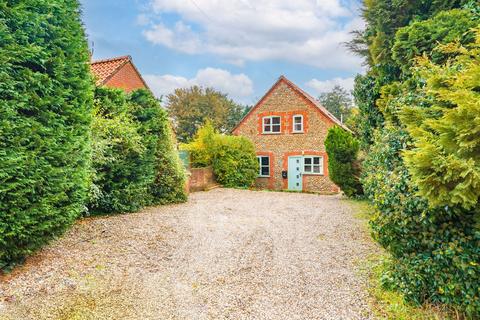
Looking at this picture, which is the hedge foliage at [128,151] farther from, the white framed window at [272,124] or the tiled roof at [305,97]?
the tiled roof at [305,97]

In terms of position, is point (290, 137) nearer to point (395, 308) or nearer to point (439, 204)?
point (395, 308)

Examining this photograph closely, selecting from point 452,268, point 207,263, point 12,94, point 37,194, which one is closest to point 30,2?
point 12,94

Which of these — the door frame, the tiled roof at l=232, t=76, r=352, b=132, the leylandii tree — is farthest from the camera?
the door frame

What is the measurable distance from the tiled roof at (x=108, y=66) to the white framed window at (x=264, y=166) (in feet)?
34.1

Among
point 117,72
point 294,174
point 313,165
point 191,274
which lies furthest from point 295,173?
point 191,274

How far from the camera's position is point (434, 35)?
570cm

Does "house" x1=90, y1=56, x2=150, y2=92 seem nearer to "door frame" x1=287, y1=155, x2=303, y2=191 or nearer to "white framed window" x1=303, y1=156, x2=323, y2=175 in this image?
"door frame" x1=287, y1=155, x2=303, y2=191

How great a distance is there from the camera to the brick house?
19.4 m

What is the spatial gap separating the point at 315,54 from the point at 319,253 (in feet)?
39.8

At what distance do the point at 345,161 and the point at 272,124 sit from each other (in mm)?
8937

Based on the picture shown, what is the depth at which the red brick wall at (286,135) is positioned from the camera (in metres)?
19.4

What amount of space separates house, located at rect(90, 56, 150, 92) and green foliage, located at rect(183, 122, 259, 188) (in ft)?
13.7

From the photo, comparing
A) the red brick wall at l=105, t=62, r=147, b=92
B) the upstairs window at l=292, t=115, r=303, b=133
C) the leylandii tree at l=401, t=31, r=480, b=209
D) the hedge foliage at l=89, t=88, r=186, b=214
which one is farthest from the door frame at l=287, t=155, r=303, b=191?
the leylandii tree at l=401, t=31, r=480, b=209

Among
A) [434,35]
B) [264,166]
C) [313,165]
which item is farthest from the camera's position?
[264,166]
